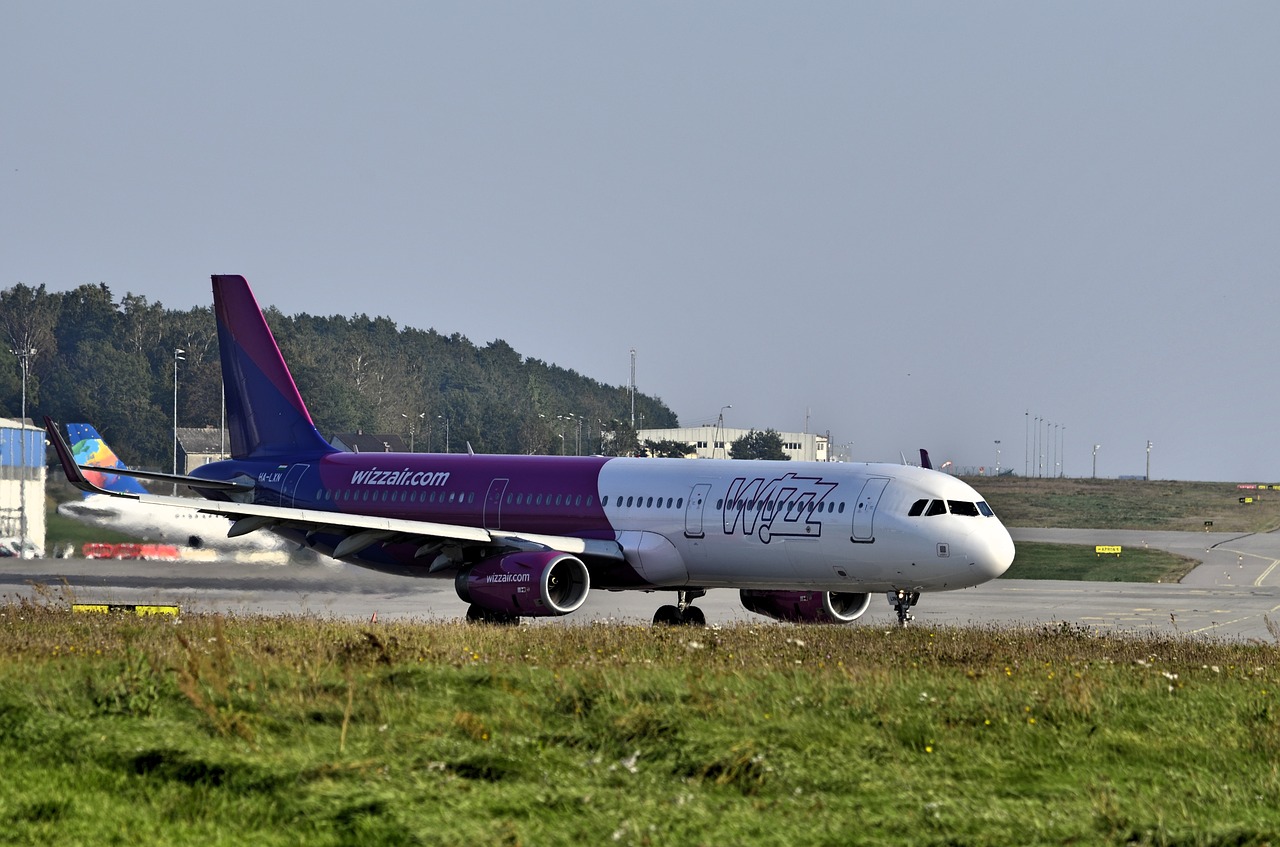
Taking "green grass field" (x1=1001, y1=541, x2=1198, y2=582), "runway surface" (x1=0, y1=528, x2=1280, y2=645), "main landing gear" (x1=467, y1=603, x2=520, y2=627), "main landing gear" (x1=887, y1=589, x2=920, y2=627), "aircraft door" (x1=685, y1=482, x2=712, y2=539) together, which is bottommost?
"green grass field" (x1=1001, y1=541, x2=1198, y2=582)

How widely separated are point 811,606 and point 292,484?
46.5 feet

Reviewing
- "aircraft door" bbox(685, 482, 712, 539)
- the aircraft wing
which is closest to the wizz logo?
"aircraft door" bbox(685, 482, 712, 539)

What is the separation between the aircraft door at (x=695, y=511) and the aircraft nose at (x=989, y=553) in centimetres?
569

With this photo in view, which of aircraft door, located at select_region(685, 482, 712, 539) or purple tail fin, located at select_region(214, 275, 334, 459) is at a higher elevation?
purple tail fin, located at select_region(214, 275, 334, 459)

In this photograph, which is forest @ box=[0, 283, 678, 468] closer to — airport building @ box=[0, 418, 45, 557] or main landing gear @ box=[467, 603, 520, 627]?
airport building @ box=[0, 418, 45, 557]

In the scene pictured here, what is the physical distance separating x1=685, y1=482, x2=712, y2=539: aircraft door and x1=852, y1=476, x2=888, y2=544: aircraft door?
3.42 meters

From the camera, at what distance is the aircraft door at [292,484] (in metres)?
38.7

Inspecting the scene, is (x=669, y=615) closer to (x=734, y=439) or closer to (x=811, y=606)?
(x=811, y=606)

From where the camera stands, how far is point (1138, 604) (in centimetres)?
4094

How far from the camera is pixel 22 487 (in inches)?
2420

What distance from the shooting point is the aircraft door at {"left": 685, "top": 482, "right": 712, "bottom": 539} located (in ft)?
105

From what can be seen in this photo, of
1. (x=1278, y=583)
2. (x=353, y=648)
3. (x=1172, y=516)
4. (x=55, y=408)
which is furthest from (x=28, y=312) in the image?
(x=353, y=648)

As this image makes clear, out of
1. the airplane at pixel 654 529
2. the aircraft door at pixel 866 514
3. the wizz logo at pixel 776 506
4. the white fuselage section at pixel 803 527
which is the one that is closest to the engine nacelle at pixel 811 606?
the airplane at pixel 654 529

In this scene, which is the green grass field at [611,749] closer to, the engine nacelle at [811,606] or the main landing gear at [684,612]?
the engine nacelle at [811,606]
